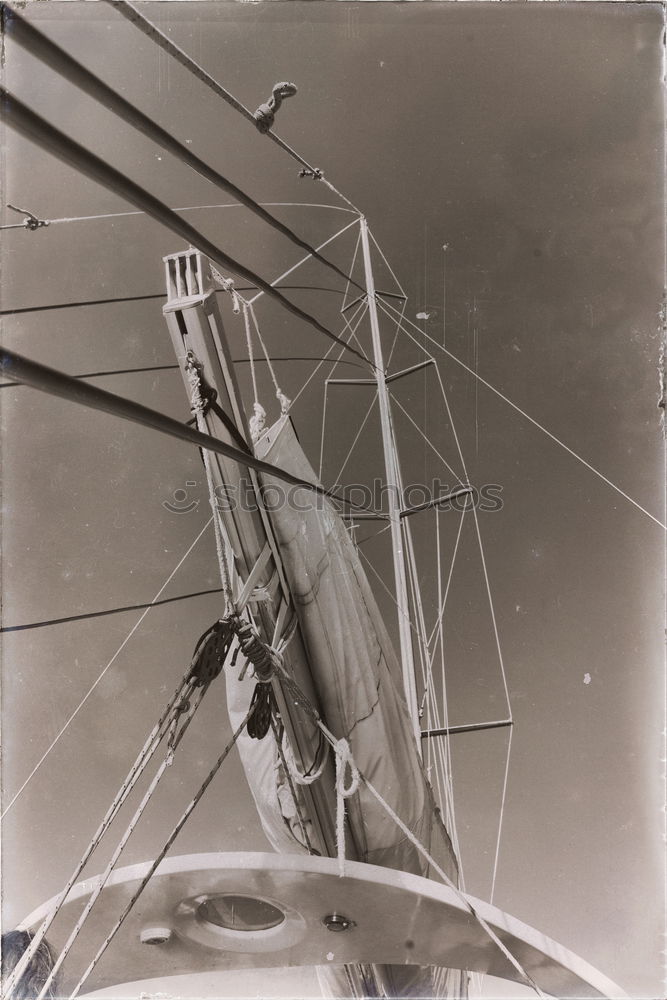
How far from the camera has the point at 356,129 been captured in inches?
56.2

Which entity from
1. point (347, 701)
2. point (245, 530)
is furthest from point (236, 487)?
point (347, 701)

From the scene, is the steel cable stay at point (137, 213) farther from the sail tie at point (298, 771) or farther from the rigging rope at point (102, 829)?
the sail tie at point (298, 771)

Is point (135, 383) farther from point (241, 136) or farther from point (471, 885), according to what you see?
point (471, 885)

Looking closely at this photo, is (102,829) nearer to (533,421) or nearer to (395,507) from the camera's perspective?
(395,507)

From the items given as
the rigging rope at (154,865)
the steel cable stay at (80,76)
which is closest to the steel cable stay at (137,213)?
the steel cable stay at (80,76)

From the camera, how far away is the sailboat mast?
141 cm

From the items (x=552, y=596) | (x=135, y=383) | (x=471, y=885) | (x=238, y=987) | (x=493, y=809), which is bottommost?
(x=238, y=987)

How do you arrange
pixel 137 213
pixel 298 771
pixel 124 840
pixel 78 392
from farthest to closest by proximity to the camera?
pixel 137 213 < pixel 298 771 < pixel 124 840 < pixel 78 392

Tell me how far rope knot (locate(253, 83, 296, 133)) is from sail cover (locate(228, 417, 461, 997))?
55 centimetres

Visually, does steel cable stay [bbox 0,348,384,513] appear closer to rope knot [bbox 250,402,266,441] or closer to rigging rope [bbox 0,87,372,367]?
rigging rope [bbox 0,87,372,367]

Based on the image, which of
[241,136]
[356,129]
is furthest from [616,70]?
[241,136]

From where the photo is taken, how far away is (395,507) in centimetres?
141

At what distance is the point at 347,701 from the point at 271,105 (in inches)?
42.7

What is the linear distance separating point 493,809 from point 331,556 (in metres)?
0.57
